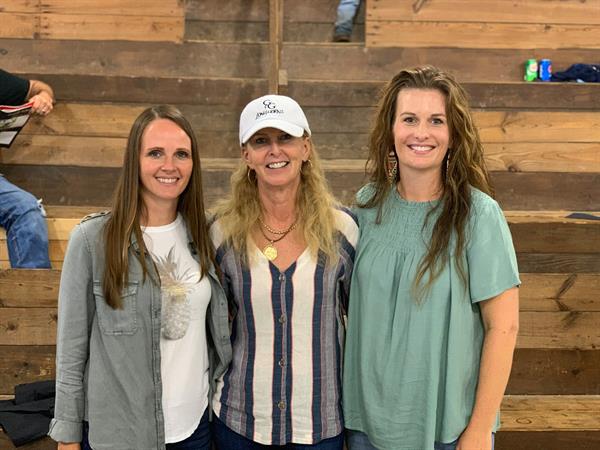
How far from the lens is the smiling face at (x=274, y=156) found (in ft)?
4.84

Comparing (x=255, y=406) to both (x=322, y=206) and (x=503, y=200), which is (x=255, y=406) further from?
(x=503, y=200)

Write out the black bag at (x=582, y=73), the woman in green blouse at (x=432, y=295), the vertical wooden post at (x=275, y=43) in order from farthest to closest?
1. the black bag at (x=582, y=73)
2. the vertical wooden post at (x=275, y=43)
3. the woman in green blouse at (x=432, y=295)

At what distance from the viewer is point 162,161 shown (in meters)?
1.43

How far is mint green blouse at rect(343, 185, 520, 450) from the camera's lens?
1339mm

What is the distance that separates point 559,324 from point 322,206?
1348 millimetres

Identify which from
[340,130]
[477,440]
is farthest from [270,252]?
[340,130]

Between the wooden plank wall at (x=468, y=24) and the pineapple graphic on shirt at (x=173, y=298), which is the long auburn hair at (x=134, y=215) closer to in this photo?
the pineapple graphic on shirt at (x=173, y=298)

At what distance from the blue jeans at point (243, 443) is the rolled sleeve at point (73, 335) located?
12.0 inches

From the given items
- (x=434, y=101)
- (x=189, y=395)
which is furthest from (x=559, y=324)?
(x=189, y=395)

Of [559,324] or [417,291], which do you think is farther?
[559,324]

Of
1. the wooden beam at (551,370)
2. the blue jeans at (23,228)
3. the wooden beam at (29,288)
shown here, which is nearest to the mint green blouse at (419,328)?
the wooden beam at (551,370)

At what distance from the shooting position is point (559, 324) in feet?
7.97

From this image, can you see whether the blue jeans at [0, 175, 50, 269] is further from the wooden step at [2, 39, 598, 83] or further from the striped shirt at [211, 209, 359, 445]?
the striped shirt at [211, 209, 359, 445]

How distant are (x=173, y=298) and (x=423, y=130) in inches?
25.3
